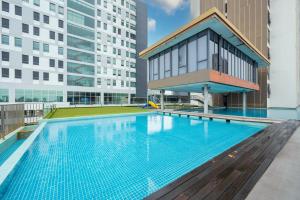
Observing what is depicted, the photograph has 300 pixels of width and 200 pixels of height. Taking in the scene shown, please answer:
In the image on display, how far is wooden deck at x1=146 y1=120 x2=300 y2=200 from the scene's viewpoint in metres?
2.46

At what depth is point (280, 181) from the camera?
289 cm

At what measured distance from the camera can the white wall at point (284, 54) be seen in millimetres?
24078

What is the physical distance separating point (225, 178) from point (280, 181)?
1108mm

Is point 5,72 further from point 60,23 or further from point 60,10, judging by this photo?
point 60,10

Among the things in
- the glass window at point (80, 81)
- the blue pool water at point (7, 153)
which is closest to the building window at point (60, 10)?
the glass window at point (80, 81)

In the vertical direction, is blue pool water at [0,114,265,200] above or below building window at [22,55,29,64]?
below

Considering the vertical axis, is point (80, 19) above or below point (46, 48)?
above

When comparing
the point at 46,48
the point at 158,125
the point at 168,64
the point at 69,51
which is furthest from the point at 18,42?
the point at 158,125

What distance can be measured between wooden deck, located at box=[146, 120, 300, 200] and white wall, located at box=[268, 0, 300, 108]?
28.4m

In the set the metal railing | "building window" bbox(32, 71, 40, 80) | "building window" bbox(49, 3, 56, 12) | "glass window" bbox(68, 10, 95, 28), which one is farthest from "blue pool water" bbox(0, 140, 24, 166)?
"glass window" bbox(68, 10, 95, 28)

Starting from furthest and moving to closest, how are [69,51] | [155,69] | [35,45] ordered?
[69,51], [35,45], [155,69]

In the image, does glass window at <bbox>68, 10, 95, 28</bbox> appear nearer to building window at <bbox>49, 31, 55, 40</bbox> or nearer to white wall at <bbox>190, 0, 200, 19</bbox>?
building window at <bbox>49, 31, 55, 40</bbox>

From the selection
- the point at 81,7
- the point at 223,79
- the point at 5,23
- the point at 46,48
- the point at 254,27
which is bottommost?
the point at 223,79

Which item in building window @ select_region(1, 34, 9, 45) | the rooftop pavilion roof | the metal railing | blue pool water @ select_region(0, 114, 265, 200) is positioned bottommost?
blue pool water @ select_region(0, 114, 265, 200)
